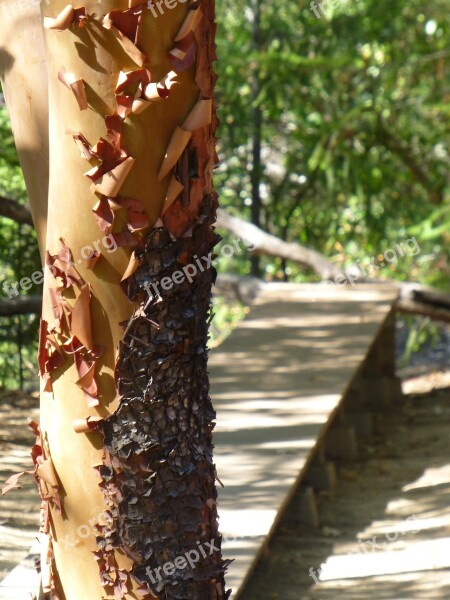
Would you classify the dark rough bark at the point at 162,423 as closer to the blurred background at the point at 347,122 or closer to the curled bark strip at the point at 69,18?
the curled bark strip at the point at 69,18

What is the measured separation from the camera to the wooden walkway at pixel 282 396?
4.40 metres

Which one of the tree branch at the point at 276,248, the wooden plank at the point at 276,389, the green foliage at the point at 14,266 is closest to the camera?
the wooden plank at the point at 276,389

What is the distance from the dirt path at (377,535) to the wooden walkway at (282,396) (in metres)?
0.22

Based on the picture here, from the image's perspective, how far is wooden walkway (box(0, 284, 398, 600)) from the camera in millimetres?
4402

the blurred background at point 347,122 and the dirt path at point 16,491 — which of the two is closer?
the dirt path at point 16,491

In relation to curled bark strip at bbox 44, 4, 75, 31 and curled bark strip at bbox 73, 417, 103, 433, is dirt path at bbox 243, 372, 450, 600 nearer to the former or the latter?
curled bark strip at bbox 73, 417, 103, 433

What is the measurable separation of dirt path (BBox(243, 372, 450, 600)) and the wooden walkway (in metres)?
0.22

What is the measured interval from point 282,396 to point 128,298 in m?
3.50

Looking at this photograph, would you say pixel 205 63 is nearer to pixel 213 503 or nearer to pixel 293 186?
pixel 213 503

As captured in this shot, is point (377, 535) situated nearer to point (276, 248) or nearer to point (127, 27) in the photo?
point (127, 27)

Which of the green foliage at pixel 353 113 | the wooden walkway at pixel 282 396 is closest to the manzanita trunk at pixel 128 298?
the wooden walkway at pixel 282 396

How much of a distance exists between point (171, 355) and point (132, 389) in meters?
0.14

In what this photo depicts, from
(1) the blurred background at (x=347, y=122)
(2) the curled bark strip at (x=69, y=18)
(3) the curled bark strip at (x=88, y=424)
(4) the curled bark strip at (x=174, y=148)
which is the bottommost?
(3) the curled bark strip at (x=88, y=424)

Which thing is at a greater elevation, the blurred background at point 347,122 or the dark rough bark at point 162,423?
the blurred background at point 347,122
